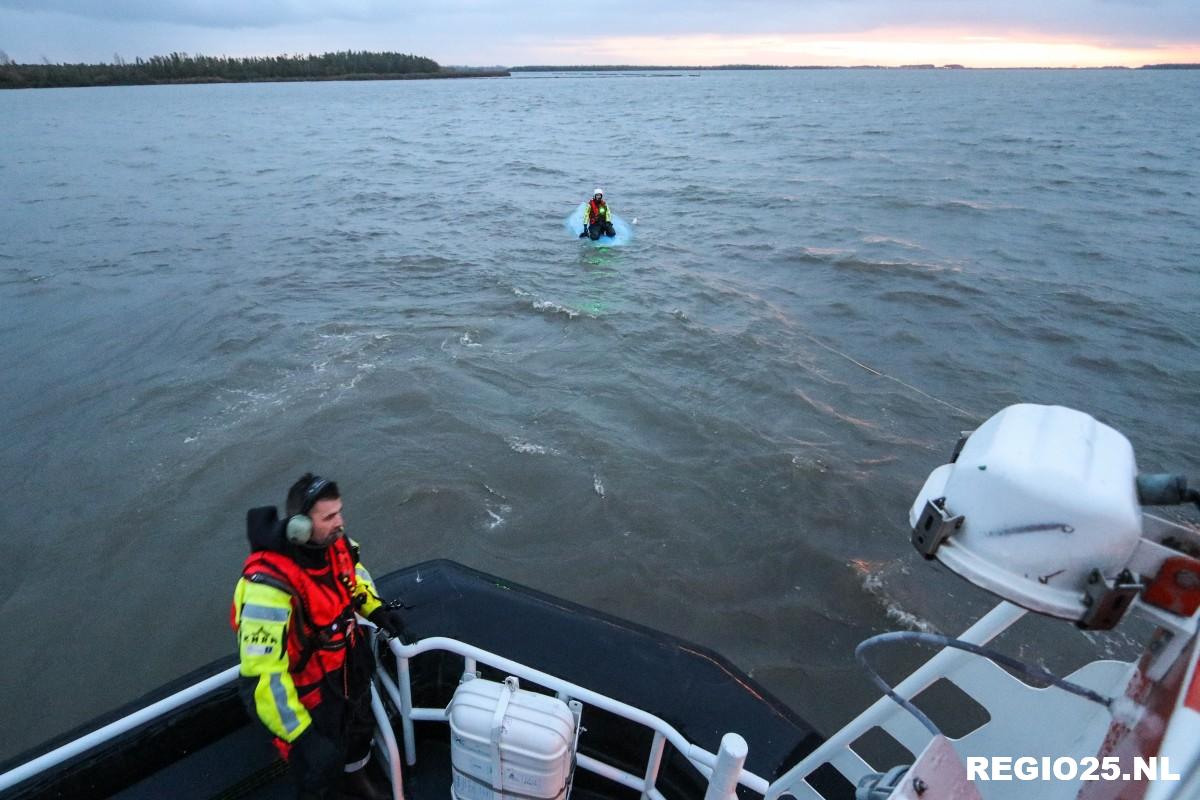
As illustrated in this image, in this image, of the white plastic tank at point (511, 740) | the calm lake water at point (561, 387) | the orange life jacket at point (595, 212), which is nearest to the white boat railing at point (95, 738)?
the white plastic tank at point (511, 740)

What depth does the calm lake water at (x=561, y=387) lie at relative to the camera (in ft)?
20.1

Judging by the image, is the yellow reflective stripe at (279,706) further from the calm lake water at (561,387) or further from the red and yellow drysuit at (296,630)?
the calm lake water at (561,387)

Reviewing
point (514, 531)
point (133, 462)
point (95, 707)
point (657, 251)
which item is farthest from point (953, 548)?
point (657, 251)

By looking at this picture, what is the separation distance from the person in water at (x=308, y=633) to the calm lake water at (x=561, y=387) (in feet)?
11.3

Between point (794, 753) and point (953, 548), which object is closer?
point (953, 548)

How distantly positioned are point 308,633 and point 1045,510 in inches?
91.6

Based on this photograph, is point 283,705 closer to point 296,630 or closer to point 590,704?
point 296,630

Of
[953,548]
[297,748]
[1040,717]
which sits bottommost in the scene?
[297,748]

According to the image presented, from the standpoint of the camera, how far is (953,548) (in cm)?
179

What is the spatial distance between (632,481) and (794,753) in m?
4.73

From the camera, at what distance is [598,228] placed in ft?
52.1

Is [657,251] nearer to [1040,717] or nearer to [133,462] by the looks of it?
[133,462]

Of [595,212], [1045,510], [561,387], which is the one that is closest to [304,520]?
[1045,510]

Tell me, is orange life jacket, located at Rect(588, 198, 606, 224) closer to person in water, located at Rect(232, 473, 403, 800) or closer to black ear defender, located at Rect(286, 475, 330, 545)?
person in water, located at Rect(232, 473, 403, 800)
